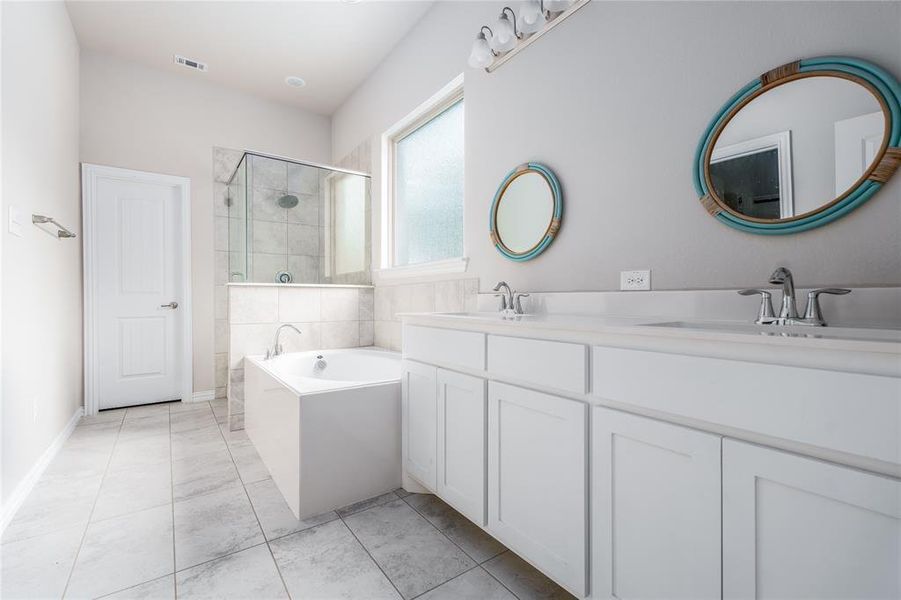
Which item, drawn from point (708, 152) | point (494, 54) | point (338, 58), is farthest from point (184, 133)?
point (708, 152)

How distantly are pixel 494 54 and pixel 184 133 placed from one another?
301 cm

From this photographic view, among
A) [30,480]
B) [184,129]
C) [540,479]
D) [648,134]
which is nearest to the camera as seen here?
[540,479]

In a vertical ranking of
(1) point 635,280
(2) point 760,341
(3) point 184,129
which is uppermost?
(3) point 184,129

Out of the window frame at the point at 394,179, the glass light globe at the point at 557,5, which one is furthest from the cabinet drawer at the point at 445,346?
the glass light globe at the point at 557,5

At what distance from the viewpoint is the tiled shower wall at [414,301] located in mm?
2406

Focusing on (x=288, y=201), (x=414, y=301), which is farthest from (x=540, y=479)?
(x=288, y=201)

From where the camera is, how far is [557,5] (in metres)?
1.74

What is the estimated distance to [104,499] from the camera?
1.89 metres

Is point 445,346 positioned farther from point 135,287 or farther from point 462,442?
point 135,287

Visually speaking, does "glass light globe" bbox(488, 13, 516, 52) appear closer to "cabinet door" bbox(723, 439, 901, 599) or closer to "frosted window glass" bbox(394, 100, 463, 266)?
"frosted window glass" bbox(394, 100, 463, 266)

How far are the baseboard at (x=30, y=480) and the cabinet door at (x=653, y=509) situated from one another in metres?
2.29

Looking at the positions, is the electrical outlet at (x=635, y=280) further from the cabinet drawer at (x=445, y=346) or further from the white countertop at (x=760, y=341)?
the cabinet drawer at (x=445, y=346)

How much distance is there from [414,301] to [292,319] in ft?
3.22

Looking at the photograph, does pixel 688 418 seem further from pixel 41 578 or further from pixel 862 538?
pixel 41 578
